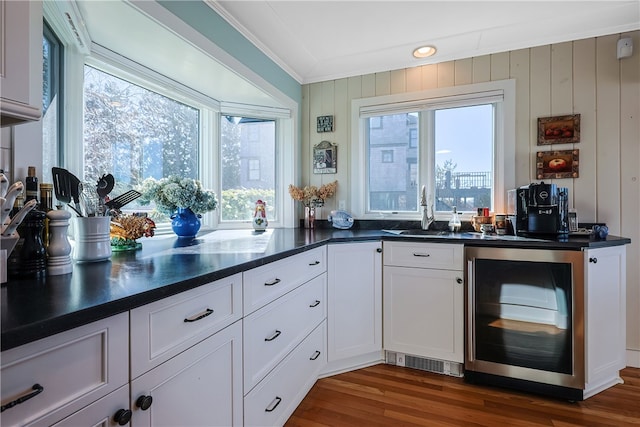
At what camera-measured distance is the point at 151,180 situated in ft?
6.47

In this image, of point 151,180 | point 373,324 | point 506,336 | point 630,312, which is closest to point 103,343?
point 151,180

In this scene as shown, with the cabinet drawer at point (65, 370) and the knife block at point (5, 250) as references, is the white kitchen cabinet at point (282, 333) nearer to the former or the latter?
the cabinet drawer at point (65, 370)

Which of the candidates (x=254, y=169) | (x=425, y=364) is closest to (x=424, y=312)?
(x=425, y=364)

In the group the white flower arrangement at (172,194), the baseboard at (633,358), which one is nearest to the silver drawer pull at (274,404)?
the white flower arrangement at (172,194)

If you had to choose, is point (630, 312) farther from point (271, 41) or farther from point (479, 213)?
point (271, 41)

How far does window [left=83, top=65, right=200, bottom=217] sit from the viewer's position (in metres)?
1.69

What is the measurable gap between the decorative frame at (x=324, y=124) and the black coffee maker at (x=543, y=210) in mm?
1643

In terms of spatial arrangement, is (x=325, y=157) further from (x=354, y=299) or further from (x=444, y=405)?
(x=444, y=405)

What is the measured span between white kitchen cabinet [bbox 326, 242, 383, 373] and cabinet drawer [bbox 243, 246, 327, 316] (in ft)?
0.48

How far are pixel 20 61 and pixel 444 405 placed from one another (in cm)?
235

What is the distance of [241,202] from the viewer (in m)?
2.73

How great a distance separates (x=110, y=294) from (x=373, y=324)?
178 centimetres

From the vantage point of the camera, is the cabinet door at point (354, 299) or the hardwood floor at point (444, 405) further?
the cabinet door at point (354, 299)

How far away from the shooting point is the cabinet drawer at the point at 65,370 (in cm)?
56
